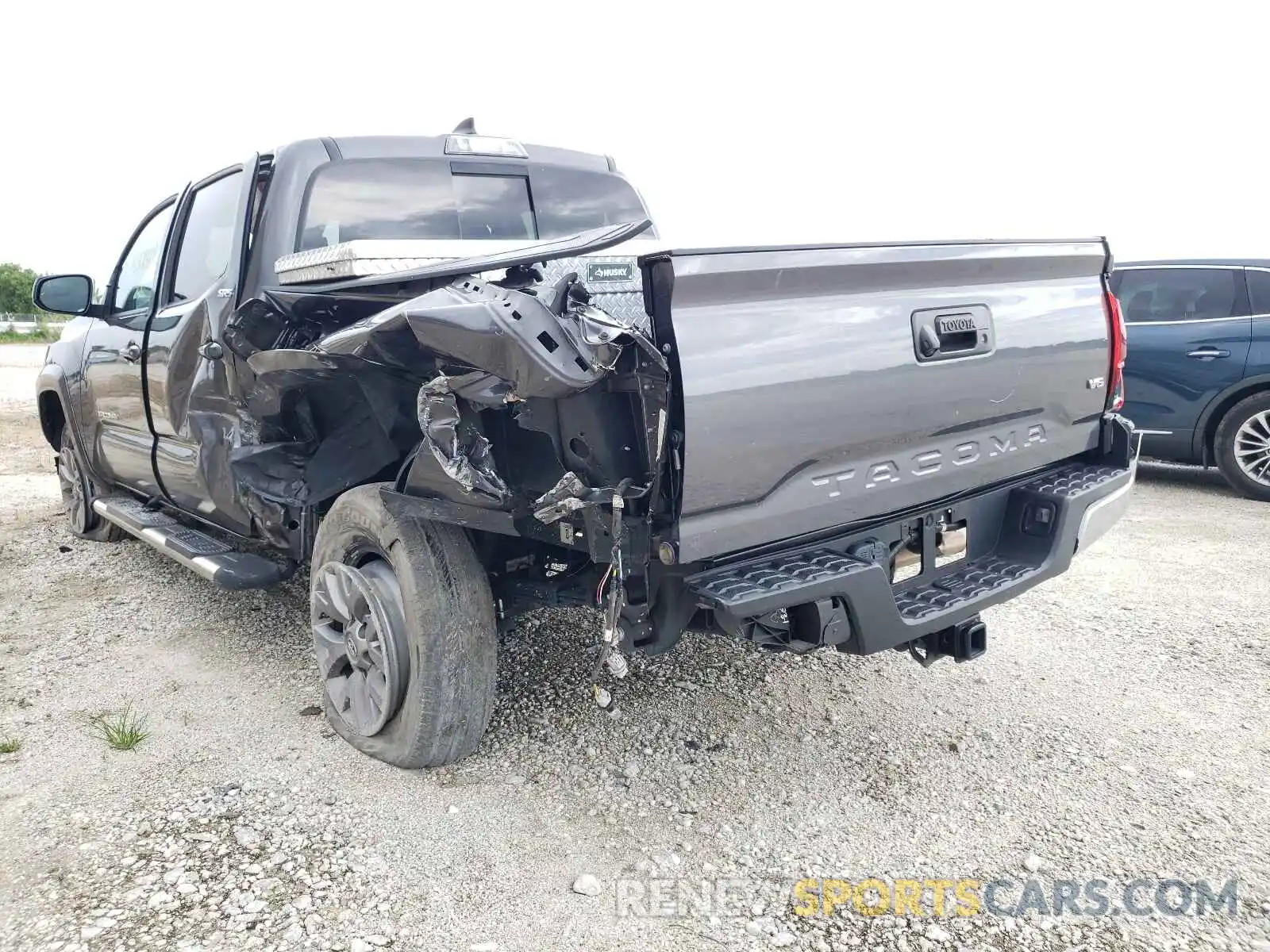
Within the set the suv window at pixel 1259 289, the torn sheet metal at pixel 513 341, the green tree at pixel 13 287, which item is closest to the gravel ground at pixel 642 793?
the torn sheet metal at pixel 513 341

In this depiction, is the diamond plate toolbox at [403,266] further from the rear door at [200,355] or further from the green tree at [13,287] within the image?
the green tree at [13,287]

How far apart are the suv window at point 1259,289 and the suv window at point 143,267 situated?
278 inches

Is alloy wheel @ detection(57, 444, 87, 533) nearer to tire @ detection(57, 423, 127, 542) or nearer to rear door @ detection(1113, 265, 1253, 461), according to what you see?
tire @ detection(57, 423, 127, 542)

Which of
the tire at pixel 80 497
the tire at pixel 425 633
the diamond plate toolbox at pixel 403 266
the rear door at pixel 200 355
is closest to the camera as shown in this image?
the diamond plate toolbox at pixel 403 266

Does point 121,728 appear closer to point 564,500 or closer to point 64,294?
point 564,500

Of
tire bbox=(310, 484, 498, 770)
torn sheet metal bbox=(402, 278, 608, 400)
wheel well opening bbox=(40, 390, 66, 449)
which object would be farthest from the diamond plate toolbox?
wheel well opening bbox=(40, 390, 66, 449)

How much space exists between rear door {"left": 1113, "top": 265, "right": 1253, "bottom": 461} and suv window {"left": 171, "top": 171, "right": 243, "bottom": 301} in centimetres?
627

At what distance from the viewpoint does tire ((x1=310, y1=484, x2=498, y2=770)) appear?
2.71m

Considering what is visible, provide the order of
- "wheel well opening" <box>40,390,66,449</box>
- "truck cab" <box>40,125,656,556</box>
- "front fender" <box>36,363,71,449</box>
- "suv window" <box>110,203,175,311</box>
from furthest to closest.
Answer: "wheel well opening" <box>40,390,66,449</box>, "front fender" <box>36,363,71,449</box>, "suv window" <box>110,203,175,311</box>, "truck cab" <box>40,125,656,556</box>

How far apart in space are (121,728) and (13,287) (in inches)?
2932

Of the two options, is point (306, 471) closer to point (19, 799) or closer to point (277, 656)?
point (277, 656)

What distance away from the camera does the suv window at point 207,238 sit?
3699 millimetres

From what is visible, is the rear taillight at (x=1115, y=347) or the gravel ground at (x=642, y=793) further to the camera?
the rear taillight at (x=1115, y=347)

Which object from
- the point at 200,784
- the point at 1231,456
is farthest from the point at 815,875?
the point at 1231,456
